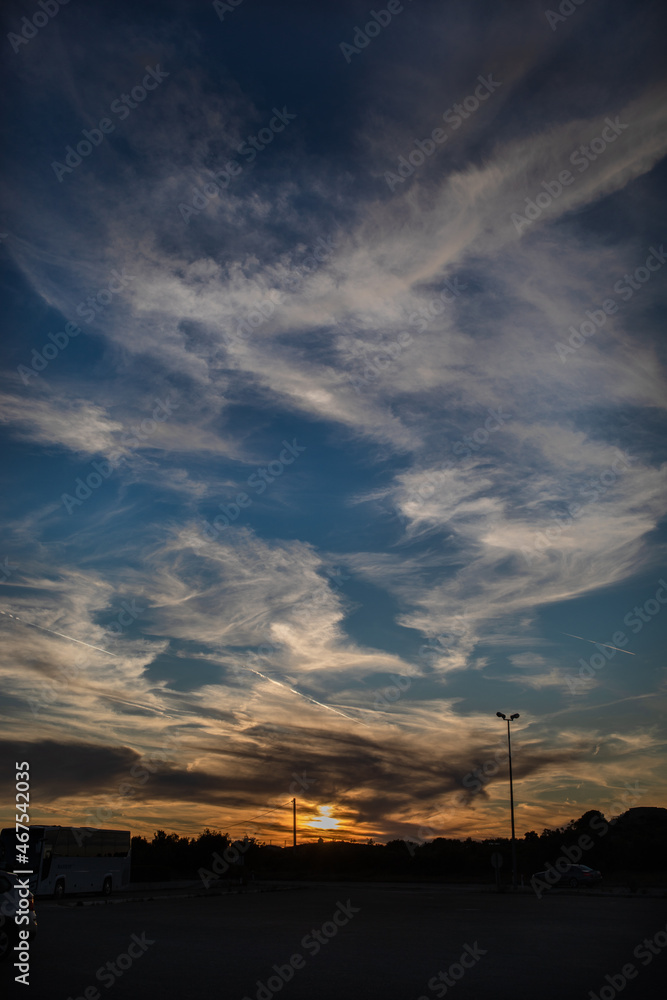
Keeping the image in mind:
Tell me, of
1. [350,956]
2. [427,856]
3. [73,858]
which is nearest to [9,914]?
[350,956]

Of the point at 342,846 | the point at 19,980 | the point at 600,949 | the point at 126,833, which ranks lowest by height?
the point at 342,846

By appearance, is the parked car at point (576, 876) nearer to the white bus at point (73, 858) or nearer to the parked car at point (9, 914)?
the white bus at point (73, 858)

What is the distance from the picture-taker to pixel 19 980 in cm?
1012

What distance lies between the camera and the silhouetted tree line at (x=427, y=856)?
64625mm

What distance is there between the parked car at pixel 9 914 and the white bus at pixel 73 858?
63.3 ft

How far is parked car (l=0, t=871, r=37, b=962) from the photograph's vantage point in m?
11.8

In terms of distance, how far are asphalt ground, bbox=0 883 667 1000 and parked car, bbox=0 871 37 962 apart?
0.50 meters

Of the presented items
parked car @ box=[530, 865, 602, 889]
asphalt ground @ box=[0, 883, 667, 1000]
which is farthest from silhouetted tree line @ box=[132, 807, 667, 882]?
asphalt ground @ box=[0, 883, 667, 1000]

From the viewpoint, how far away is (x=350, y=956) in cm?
1323

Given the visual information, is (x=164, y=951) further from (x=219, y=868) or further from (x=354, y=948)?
(x=219, y=868)

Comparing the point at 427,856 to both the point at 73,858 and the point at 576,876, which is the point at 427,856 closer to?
the point at 576,876

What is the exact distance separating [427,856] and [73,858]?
146 ft

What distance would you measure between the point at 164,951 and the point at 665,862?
62053 mm

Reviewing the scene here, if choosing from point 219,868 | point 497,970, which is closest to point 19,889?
point 497,970
